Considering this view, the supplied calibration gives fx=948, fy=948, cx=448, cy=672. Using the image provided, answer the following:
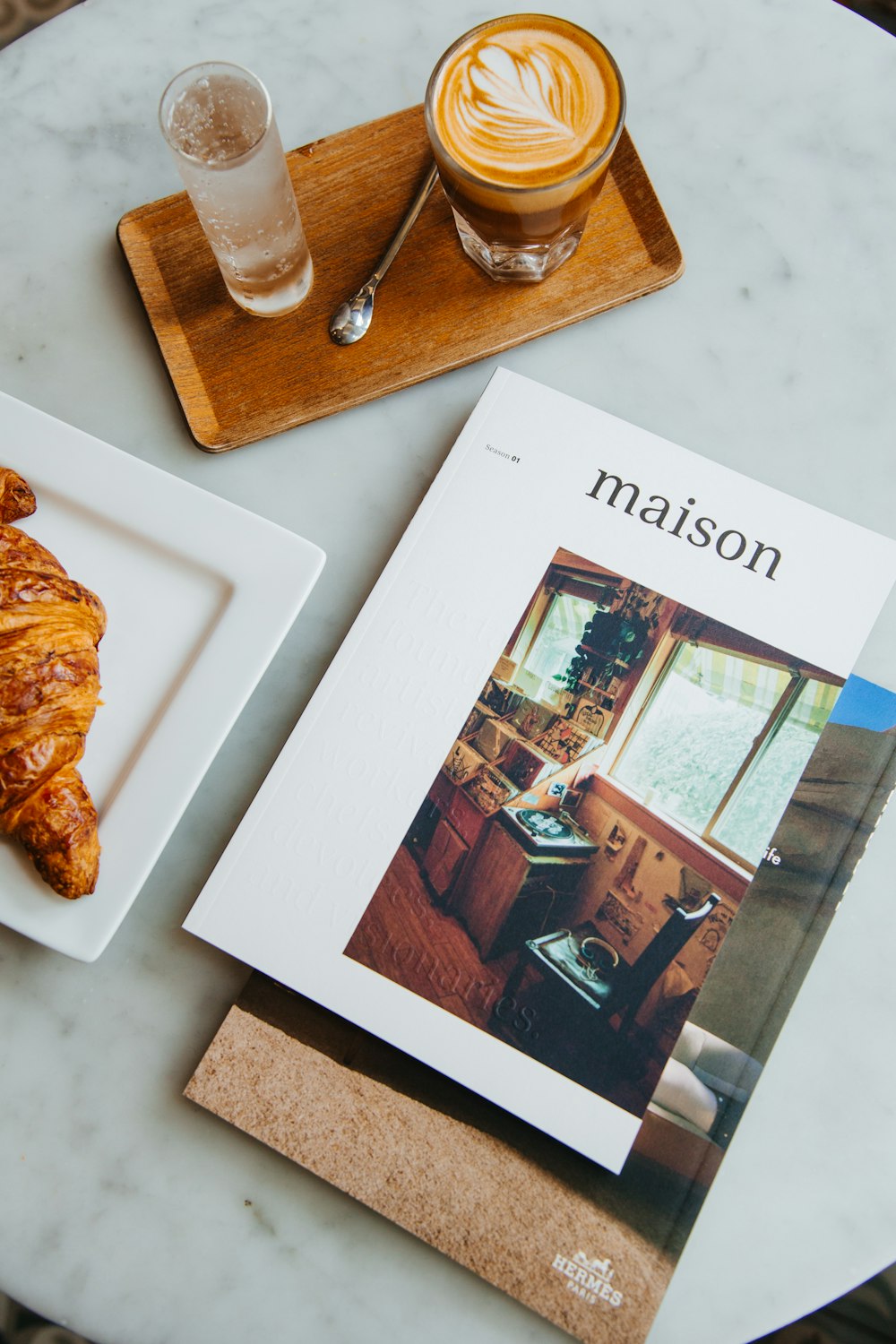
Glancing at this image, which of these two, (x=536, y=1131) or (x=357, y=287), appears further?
(x=357, y=287)

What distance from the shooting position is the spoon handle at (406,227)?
74cm

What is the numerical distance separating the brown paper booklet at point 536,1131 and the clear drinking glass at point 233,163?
20.7 inches

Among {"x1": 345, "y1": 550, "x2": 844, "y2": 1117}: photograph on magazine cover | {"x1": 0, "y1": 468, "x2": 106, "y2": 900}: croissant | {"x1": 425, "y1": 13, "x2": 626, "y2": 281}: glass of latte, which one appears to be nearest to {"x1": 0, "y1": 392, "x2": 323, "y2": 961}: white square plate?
{"x1": 0, "y1": 468, "x2": 106, "y2": 900}: croissant

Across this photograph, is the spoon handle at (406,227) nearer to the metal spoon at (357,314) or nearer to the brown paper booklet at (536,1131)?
the metal spoon at (357,314)

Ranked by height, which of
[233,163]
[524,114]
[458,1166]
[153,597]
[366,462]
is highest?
[524,114]

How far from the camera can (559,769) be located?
682 millimetres

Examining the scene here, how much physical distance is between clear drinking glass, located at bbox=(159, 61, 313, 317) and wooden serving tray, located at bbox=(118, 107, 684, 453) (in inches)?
2.2

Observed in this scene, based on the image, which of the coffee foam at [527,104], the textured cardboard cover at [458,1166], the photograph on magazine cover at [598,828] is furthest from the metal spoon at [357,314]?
the textured cardboard cover at [458,1166]

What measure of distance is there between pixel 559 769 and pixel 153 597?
12.9 inches

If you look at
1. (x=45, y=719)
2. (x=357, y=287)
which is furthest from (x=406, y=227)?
(x=45, y=719)

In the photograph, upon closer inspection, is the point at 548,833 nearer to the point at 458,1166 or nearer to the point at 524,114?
the point at 458,1166

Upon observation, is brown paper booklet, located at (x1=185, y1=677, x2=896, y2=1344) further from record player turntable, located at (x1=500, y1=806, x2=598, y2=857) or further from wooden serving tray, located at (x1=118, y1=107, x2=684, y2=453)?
wooden serving tray, located at (x1=118, y1=107, x2=684, y2=453)

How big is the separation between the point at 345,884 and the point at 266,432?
1.14 ft

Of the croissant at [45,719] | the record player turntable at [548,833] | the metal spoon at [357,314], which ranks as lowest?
the croissant at [45,719]
